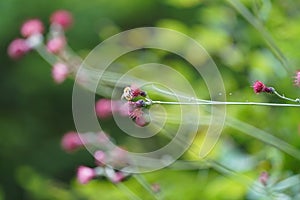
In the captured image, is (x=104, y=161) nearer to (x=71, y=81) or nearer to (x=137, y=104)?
(x=137, y=104)

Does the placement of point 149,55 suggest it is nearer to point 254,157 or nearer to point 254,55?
point 254,55

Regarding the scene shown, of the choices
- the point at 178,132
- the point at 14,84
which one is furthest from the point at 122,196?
the point at 14,84

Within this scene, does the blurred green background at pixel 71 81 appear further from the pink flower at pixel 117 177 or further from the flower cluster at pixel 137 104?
the flower cluster at pixel 137 104

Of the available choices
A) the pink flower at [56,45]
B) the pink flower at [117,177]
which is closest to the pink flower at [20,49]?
the pink flower at [56,45]

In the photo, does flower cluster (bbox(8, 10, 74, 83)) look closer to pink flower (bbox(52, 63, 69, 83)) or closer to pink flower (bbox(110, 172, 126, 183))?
pink flower (bbox(52, 63, 69, 83))

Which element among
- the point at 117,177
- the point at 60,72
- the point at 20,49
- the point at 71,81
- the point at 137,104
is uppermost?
the point at 71,81

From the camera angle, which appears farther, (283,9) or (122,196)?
(283,9)

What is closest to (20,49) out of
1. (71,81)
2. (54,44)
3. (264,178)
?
(54,44)
